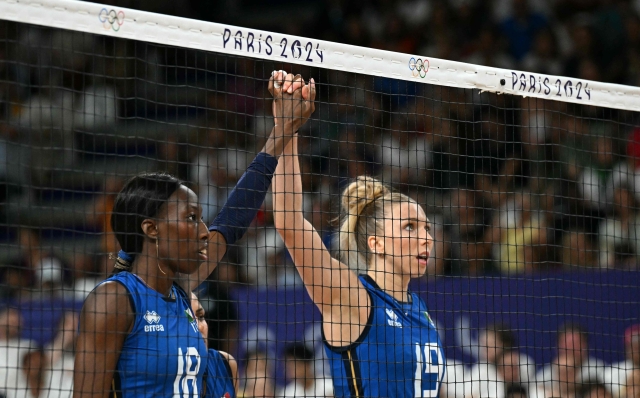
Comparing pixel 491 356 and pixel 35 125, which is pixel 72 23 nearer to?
pixel 491 356

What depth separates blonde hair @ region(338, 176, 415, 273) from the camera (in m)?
4.91

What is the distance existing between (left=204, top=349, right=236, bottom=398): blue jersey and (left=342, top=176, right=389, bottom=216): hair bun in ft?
3.71

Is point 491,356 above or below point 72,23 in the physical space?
below

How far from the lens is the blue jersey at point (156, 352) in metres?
3.73

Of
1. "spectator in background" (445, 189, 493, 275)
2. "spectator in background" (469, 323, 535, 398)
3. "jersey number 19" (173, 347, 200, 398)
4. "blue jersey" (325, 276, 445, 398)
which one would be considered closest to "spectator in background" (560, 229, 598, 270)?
"spectator in background" (445, 189, 493, 275)

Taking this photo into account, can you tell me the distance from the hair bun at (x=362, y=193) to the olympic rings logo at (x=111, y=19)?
1585mm

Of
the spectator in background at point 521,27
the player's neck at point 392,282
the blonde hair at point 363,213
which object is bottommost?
the player's neck at point 392,282

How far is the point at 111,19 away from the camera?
402 centimetres

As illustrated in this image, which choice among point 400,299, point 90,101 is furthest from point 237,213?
point 90,101

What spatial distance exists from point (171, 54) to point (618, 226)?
291 inches

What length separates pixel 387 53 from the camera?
4.66 metres

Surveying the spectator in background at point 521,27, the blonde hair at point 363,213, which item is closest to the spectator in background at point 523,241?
the spectator in background at point 521,27

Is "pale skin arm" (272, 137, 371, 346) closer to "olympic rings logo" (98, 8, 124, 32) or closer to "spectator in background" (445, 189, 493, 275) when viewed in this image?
"olympic rings logo" (98, 8, 124, 32)

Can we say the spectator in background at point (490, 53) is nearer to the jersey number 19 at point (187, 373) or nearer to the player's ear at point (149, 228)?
the player's ear at point (149, 228)
